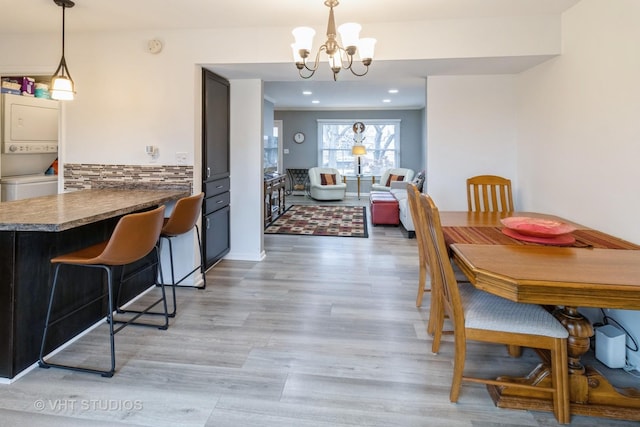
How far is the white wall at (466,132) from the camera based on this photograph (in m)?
3.92

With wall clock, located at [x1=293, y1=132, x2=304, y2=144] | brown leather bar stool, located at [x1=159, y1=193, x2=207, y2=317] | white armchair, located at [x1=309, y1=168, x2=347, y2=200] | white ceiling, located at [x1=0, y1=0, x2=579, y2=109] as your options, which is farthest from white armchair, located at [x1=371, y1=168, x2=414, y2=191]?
brown leather bar stool, located at [x1=159, y1=193, x2=207, y2=317]

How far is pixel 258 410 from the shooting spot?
1.80 metres

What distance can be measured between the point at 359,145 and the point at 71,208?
883 centimetres

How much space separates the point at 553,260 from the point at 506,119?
2568mm

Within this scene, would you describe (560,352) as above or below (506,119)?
below

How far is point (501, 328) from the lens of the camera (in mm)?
1750

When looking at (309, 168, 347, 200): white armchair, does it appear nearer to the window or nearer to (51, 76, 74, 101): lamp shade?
the window

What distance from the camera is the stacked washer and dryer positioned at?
13.9 ft

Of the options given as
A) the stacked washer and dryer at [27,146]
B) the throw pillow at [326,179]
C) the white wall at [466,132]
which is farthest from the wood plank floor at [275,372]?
the throw pillow at [326,179]

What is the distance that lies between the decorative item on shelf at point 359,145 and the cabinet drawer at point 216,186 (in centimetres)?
642

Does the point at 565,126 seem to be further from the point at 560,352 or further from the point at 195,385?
the point at 195,385

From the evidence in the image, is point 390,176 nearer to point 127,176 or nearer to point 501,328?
point 127,176

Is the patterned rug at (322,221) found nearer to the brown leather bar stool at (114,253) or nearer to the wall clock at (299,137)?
the wall clock at (299,137)

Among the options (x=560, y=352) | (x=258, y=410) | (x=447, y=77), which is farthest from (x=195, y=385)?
(x=447, y=77)
